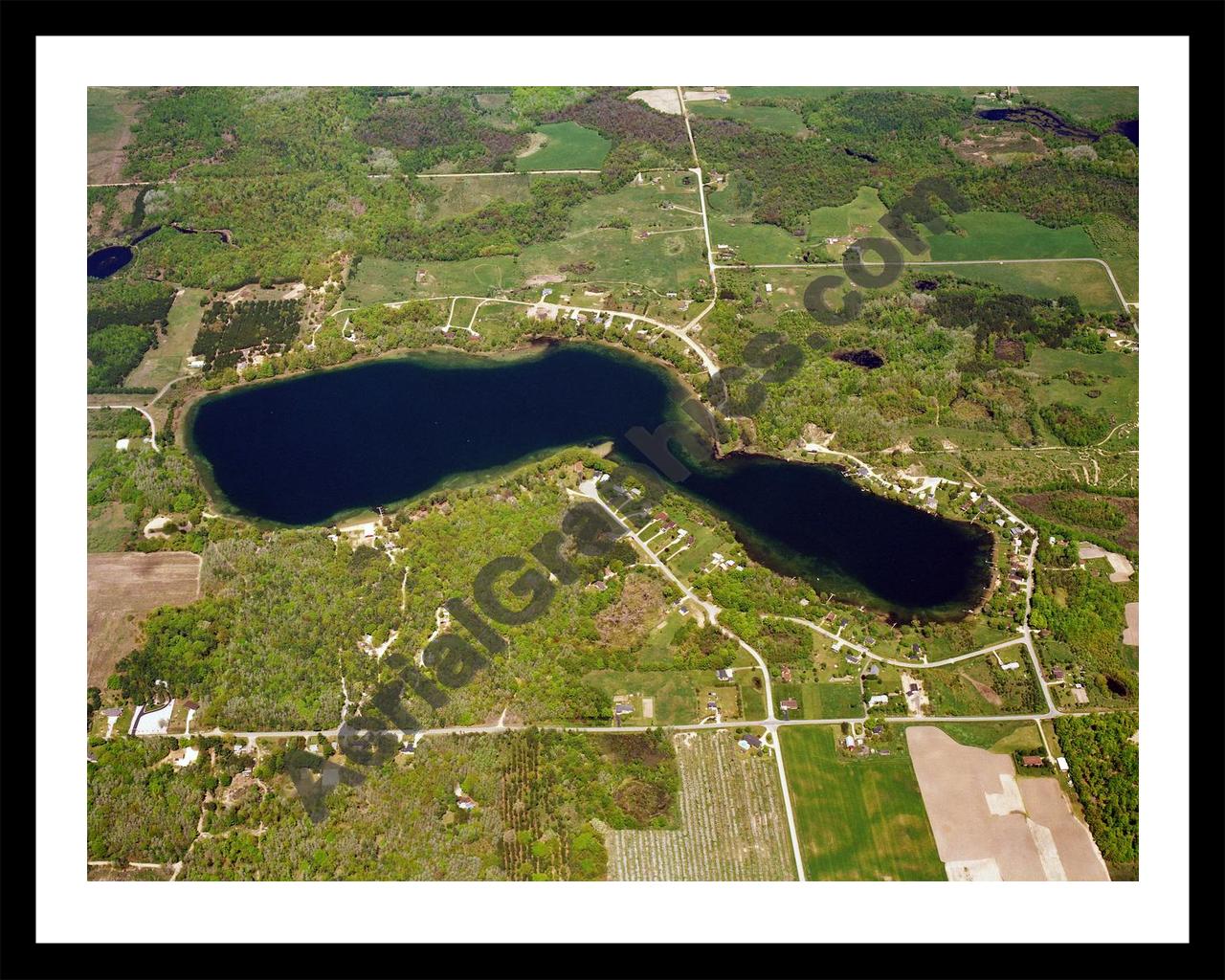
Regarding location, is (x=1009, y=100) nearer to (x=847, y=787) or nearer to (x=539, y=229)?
(x=539, y=229)

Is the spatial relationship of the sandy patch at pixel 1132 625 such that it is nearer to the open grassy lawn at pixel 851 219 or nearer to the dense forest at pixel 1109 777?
the dense forest at pixel 1109 777

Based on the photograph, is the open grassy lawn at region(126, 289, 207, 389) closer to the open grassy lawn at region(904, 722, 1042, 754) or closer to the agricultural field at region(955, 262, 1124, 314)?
the open grassy lawn at region(904, 722, 1042, 754)

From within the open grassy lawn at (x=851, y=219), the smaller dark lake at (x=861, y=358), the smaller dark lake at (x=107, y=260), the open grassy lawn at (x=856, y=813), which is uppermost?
the open grassy lawn at (x=851, y=219)

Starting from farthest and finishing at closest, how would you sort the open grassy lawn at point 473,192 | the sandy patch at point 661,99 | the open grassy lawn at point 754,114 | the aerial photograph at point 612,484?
the sandy patch at point 661,99, the open grassy lawn at point 754,114, the open grassy lawn at point 473,192, the aerial photograph at point 612,484

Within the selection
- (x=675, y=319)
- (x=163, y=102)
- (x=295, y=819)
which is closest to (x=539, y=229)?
(x=675, y=319)

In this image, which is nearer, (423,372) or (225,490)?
(225,490)

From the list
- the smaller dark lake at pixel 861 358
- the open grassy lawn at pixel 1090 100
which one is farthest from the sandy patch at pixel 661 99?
the smaller dark lake at pixel 861 358

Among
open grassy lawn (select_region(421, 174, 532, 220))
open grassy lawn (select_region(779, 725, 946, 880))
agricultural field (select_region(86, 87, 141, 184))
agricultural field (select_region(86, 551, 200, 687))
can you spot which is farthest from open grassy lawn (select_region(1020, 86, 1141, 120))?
agricultural field (select_region(86, 551, 200, 687))
